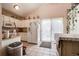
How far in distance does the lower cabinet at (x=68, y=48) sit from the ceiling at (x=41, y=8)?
540 mm

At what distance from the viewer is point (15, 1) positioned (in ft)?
5.70

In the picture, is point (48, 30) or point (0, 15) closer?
point (0, 15)

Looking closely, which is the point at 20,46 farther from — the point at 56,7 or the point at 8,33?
the point at 56,7

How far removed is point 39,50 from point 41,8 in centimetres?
78

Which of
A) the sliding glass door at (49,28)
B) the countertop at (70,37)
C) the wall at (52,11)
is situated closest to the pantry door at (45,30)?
the sliding glass door at (49,28)

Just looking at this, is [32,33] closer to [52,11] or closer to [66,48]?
[52,11]

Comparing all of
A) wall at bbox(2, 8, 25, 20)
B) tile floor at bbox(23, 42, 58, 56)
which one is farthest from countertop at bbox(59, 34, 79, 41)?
wall at bbox(2, 8, 25, 20)

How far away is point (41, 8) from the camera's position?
1.81 metres

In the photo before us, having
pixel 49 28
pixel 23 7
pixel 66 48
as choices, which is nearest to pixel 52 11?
pixel 49 28

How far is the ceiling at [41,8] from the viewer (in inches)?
69.8

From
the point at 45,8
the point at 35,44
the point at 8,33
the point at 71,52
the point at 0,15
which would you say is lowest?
the point at 71,52

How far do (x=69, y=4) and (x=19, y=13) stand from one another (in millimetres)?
930

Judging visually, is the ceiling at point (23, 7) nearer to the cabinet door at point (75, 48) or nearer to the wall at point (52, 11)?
the wall at point (52, 11)

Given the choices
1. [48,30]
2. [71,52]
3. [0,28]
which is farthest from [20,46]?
[71,52]
